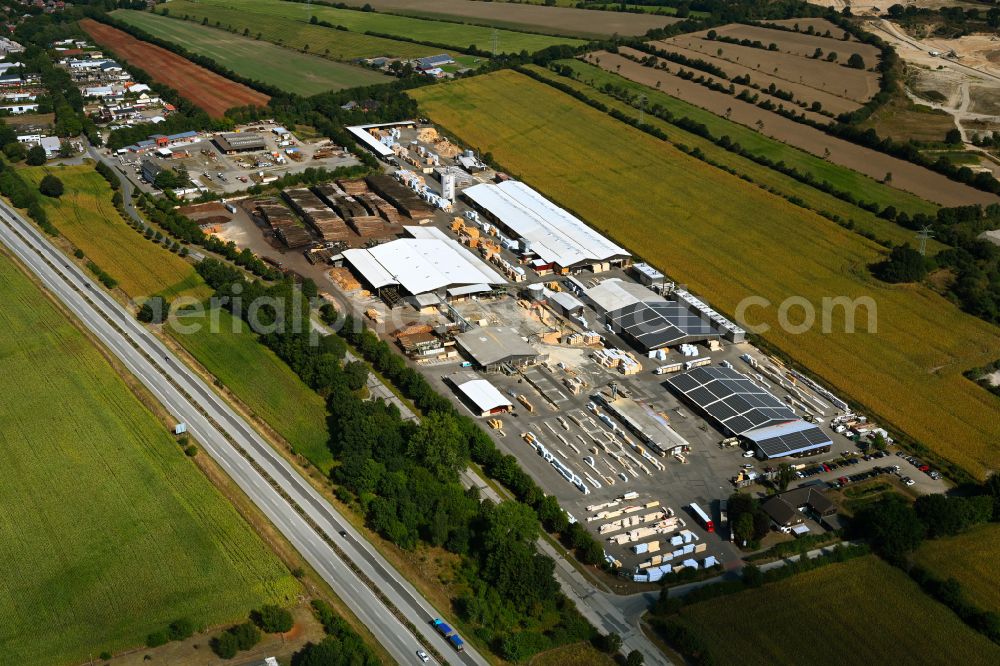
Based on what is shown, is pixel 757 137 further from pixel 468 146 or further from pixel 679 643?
pixel 679 643

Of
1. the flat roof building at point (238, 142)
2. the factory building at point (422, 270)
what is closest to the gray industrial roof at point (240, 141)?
the flat roof building at point (238, 142)

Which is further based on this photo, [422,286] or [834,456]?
[422,286]

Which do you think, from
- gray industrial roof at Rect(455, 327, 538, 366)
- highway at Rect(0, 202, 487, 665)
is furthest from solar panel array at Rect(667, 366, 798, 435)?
highway at Rect(0, 202, 487, 665)

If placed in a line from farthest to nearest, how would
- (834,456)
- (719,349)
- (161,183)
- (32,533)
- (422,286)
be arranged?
(161,183)
(422,286)
(719,349)
(834,456)
(32,533)

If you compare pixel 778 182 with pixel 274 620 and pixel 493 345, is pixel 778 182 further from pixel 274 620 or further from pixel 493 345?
pixel 274 620

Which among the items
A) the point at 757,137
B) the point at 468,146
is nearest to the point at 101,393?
the point at 468,146

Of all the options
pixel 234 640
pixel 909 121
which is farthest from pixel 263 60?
pixel 234 640

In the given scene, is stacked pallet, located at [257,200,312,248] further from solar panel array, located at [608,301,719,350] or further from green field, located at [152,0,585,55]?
green field, located at [152,0,585,55]

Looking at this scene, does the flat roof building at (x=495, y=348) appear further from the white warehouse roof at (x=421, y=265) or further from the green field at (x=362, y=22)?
the green field at (x=362, y=22)
